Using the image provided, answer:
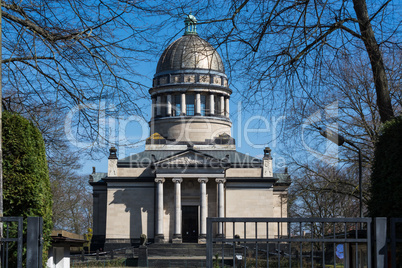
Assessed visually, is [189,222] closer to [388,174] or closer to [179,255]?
[179,255]

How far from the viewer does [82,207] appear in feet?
287

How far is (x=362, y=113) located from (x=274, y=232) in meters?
37.9

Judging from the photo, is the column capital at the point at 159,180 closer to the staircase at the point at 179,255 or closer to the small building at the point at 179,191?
the small building at the point at 179,191

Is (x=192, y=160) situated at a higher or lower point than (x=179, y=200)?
higher

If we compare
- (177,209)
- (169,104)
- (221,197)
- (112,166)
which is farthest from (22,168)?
(169,104)

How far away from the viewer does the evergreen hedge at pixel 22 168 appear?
1190 cm

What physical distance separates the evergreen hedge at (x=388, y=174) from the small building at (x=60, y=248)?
12.7 m

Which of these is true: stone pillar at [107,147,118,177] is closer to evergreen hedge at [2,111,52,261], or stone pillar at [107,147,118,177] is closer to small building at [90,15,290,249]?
small building at [90,15,290,249]

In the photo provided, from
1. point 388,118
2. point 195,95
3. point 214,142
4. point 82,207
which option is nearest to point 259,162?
point 214,142

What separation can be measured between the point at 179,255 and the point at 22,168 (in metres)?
44.9

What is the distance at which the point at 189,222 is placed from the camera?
6650cm

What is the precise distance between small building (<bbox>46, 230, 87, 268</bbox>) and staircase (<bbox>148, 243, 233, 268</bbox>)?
69.0 feet

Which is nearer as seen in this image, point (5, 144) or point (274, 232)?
point (5, 144)

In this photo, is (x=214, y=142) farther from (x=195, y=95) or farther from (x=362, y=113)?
(x=362, y=113)
